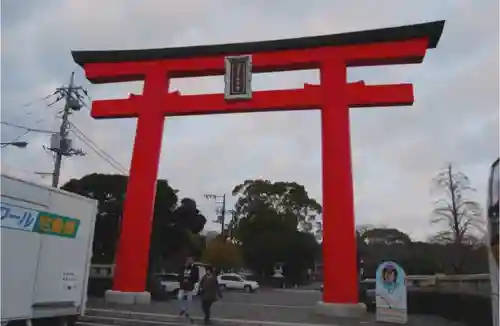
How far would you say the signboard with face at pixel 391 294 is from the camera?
12484 mm

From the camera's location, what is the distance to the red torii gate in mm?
13867

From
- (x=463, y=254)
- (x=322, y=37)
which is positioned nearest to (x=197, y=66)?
(x=322, y=37)

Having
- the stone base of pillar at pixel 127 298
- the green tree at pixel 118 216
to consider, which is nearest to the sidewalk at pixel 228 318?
the stone base of pillar at pixel 127 298

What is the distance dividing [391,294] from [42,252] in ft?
29.8

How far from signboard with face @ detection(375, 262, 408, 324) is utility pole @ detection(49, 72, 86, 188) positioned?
579 inches

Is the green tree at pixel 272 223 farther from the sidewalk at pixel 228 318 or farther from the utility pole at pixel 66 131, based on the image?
the sidewalk at pixel 228 318

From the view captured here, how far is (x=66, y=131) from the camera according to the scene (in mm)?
23094

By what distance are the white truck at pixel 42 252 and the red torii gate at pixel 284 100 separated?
22.0ft

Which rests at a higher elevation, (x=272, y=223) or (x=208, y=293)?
(x=272, y=223)

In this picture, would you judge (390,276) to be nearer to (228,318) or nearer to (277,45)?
(228,318)

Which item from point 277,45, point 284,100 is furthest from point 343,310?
point 277,45

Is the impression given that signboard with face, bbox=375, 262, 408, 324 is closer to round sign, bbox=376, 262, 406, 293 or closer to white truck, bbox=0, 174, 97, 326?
round sign, bbox=376, 262, 406, 293

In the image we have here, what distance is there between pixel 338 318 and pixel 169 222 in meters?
12.5

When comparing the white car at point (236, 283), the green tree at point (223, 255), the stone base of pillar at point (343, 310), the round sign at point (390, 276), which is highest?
the green tree at point (223, 255)
